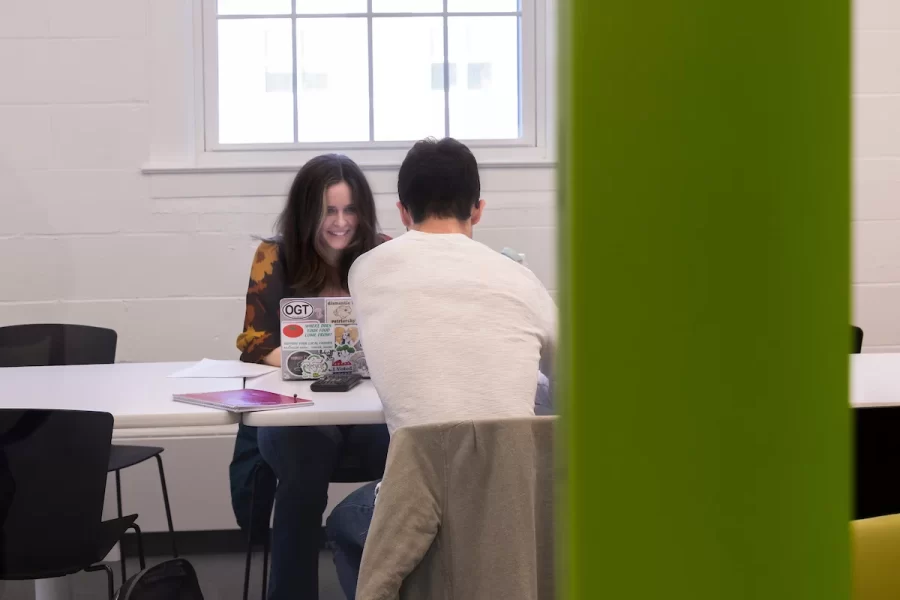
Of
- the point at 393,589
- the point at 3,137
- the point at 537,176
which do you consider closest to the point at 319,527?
the point at 393,589

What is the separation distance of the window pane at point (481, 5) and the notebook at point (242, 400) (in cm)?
213

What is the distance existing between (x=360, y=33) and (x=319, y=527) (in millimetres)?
2071

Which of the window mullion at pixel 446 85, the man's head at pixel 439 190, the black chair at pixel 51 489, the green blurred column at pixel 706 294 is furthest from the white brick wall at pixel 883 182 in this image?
the green blurred column at pixel 706 294

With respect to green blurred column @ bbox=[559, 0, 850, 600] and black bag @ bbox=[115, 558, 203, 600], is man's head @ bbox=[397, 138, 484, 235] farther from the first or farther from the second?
green blurred column @ bbox=[559, 0, 850, 600]

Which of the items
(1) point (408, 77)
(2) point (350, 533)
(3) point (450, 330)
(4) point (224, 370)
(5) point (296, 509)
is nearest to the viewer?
(3) point (450, 330)

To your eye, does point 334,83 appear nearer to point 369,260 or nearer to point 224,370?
point 224,370

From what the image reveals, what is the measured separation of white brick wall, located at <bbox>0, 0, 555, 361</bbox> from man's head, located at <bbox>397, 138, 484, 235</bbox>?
1.38 m

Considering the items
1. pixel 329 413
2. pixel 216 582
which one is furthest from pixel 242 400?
pixel 216 582

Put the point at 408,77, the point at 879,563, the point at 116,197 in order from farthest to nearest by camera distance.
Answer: the point at 408,77 → the point at 116,197 → the point at 879,563

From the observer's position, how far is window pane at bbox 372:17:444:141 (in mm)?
3506

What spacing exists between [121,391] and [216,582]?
3.95 ft

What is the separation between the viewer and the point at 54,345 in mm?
2801

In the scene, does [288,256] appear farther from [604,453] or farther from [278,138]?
[604,453]

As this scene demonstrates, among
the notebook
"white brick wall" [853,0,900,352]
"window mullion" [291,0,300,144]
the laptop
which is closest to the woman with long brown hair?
the laptop
